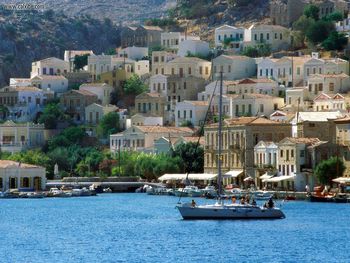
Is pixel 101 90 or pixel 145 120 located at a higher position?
pixel 101 90

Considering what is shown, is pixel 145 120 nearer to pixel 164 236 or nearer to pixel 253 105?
pixel 253 105

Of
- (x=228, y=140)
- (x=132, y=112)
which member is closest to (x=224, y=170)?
(x=228, y=140)

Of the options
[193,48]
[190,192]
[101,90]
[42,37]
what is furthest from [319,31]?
[190,192]

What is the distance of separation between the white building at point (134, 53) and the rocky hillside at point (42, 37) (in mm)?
11155

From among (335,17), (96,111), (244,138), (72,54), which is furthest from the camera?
(72,54)

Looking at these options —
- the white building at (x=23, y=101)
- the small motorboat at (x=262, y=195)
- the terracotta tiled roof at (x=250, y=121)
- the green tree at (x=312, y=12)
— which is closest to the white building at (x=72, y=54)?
the white building at (x=23, y=101)

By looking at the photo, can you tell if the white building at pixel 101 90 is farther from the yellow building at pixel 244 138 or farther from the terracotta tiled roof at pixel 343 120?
the terracotta tiled roof at pixel 343 120

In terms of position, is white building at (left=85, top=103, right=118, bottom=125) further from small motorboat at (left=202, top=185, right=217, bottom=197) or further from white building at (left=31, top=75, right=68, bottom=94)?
small motorboat at (left=202, top=185, right=217, bottom=197)

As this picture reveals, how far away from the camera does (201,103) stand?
507 feet

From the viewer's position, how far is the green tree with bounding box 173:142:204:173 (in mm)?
141875

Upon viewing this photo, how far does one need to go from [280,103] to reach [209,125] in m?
11.3

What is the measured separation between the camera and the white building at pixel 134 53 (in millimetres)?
177250

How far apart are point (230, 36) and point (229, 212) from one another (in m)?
77.0

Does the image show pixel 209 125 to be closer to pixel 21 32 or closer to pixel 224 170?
pixel 224 170
